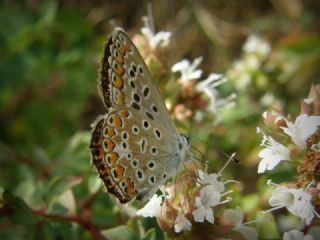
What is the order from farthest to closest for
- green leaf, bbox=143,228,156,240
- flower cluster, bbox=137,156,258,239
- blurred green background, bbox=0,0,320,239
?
blurred green background, bbox=0,0,320,239 < green leaf, bbox=143,228,156,240 < flower cluster, bbox=137,156,258,239

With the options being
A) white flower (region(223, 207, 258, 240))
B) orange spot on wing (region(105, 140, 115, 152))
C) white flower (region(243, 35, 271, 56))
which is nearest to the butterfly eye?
orange spot on wing (region(105, 140, 115, 152))

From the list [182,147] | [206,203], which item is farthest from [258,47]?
[206,203]

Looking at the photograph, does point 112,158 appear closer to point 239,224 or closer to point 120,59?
point 120,59

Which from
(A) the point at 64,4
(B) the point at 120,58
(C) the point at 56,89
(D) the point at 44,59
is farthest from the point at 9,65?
(B) the point at 120,58

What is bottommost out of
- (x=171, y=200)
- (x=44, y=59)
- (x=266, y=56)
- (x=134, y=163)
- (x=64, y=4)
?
(x=171, y=200)

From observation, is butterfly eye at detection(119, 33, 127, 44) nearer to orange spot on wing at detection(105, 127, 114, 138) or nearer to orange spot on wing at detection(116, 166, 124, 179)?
orange spot on wing at detection(105, 127, 114, 138)

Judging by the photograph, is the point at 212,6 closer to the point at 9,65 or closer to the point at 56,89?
the point at 56,89

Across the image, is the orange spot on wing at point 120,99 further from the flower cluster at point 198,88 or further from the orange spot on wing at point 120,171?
the flower cluster at point 198,88

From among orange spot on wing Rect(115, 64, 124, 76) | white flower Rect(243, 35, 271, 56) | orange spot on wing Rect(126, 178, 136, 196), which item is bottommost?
orange spot on wing Rect(126, 178, 136, 196)
